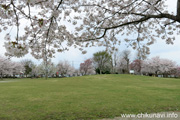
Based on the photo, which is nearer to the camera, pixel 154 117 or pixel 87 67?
pixel 154 117

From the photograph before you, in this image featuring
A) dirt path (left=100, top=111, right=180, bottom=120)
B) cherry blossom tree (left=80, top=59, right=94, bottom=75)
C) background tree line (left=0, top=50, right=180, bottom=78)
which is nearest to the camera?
dirt path (left=100, top=111, right=180, bottom=120)

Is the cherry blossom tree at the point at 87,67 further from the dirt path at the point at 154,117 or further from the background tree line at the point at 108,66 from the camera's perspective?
the dirt path at the point at 154,117

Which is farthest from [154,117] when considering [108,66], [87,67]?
[87,67]

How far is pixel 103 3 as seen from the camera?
16.4ft

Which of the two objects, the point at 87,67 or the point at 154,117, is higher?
the point at 87,67

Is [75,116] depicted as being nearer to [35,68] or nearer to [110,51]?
[110,51]

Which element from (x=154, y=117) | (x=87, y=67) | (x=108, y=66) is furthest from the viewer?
(x=87, y=67)

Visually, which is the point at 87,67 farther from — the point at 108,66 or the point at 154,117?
the point at 154,117

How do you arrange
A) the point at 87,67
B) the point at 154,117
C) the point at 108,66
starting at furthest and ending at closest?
1. the point at 87,67
2. the point at 108,66
3. the point at 154,117

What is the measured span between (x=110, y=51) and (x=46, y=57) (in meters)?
2.83

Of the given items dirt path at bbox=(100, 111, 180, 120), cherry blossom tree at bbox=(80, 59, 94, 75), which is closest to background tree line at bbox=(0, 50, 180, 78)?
cherry blossom tree at bbox=(80, 59, 94, 75)

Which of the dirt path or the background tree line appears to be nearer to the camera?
the dirt path

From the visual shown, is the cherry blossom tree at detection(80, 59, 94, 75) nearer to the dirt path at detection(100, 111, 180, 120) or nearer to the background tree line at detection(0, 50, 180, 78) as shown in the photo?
the background tree line at detection(0, 50, 180, 78)

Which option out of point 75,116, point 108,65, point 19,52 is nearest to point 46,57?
point 19,52
